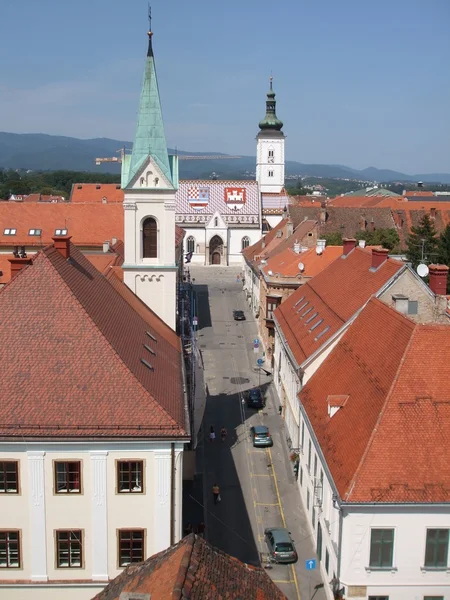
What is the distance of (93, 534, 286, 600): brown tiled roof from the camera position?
48.8ft

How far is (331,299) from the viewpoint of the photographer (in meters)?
42.9

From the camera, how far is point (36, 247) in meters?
71.8

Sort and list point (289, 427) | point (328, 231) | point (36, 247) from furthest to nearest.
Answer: point (328, 231) → point (36, 247) → point (289, 427)

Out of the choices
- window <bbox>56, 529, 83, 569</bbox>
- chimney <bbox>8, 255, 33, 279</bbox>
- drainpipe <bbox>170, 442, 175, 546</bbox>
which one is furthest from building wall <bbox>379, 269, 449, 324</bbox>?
window <bbox>56, 529, 83, 569</bbox>

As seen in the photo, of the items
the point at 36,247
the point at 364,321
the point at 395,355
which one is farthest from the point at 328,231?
the point at 395,355

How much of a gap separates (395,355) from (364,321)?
642 centimetres

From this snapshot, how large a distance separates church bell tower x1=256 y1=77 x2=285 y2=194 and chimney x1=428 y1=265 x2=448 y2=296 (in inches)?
4677

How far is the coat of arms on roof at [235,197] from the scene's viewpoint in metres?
128

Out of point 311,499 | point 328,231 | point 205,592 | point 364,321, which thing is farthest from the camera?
point 328,231

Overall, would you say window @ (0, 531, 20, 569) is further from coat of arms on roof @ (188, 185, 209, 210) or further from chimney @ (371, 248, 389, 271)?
coat of arms on roof @ (188, 185, 209, 210)

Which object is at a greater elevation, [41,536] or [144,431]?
[144,431]

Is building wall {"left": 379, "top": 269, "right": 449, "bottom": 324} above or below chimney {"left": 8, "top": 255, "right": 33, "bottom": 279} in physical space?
below

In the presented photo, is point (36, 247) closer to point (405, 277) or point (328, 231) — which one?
point (328, 231)

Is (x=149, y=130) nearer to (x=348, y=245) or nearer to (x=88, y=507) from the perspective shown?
(x=348, y=245)
